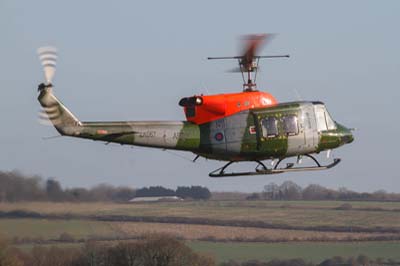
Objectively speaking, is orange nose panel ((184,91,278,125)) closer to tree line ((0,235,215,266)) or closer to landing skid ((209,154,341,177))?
landing skid ((209,154,341,177))

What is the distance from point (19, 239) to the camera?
71.4 m

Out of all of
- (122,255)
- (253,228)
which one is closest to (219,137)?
(122,255)

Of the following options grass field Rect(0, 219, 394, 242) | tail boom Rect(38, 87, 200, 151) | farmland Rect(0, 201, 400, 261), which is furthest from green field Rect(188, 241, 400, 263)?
tail boom Rect(38, 87, 200, 151)

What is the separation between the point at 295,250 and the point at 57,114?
5693 cm

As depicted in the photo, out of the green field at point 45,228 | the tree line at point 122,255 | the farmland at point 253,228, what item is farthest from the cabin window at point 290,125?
the tree line at point 122,255

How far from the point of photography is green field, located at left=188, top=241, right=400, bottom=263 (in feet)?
287

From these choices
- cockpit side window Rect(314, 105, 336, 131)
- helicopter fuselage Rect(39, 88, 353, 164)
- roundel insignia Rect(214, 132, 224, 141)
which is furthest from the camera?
cockpit side window Rect(314, 105, 336, 131)

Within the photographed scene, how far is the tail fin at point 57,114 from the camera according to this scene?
35812 millimetres

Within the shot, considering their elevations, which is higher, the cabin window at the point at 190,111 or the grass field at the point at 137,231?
the cabin window at the point at 190,111

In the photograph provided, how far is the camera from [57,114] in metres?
36.0

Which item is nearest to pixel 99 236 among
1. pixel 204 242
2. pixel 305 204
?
pixel 204 242

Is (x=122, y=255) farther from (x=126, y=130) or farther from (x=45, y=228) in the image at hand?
(x=126, y=130)

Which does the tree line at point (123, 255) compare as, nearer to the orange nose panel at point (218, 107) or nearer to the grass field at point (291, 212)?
the grass field at point (291, 212)

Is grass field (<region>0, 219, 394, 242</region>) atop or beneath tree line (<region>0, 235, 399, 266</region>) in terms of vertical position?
atop
